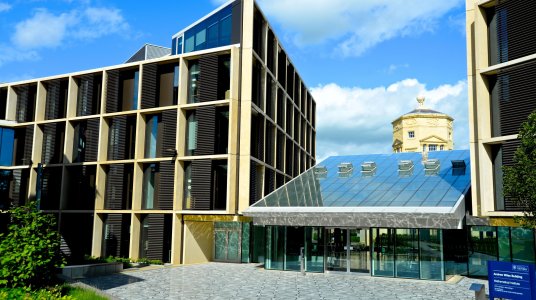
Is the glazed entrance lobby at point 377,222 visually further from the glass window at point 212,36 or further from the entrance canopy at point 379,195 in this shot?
the glass window at point 212,36

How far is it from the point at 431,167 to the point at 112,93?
25.1 m

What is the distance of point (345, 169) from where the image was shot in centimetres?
3550

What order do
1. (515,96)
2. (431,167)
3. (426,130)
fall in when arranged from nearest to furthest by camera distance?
(515,96) < (431,167) < (426,130)

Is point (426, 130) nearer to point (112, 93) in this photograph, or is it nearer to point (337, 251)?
point (112, 93)

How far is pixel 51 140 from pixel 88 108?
4.81m

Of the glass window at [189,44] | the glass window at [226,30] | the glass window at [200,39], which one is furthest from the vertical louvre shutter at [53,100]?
the glass window at [226,30]

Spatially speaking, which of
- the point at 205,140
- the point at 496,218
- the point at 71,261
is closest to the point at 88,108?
the point at 205,140

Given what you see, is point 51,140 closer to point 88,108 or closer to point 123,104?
point 88,108

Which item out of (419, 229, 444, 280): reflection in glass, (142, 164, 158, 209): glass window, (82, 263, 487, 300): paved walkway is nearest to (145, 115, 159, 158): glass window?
(142, 164, 158, 209): glass window

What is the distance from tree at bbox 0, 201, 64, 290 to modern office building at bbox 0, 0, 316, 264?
577 inches

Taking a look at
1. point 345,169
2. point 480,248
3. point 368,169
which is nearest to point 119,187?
point 345,169

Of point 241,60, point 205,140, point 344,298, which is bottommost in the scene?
point 344,298

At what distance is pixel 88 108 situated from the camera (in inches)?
1580

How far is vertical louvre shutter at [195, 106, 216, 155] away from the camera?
113ft
